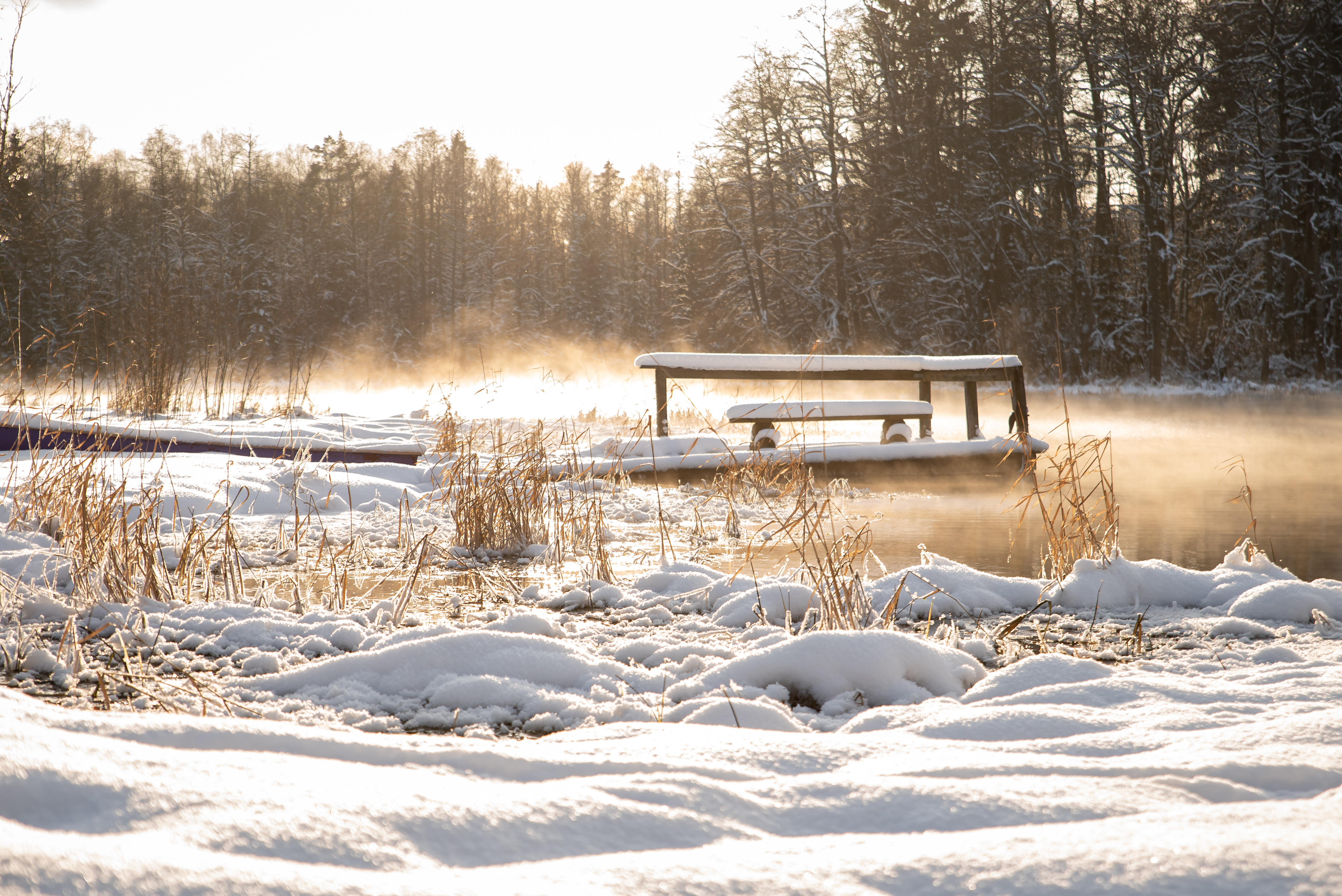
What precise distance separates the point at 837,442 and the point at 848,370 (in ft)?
3.40

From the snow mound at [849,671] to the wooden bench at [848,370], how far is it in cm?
442

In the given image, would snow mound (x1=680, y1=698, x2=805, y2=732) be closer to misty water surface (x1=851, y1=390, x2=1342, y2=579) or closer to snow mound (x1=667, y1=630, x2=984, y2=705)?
snow mound (x1=667, y1=630, x2=984, y2=705)

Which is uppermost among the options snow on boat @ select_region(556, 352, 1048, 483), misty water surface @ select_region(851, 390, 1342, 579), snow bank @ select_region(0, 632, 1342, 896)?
snow on boat @ select_region(556, 352, 1048, 483)

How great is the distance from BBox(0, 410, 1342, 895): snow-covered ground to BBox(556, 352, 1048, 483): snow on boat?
98.1 inches

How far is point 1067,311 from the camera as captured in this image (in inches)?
758

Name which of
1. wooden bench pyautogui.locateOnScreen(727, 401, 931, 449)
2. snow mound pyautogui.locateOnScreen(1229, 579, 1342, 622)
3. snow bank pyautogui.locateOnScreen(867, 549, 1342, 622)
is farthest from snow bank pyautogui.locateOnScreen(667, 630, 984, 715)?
wooden bench pyautogui.locateOnScreen(727, 401, 931, 449)

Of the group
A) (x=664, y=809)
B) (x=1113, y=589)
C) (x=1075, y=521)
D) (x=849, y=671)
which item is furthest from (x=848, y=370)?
(x=664, y=809)

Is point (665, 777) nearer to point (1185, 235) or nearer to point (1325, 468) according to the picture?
point (1325, 468)

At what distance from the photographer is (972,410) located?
8094 mm

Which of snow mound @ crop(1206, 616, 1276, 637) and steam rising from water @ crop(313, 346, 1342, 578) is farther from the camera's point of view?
steam rising from water @ crop(313, 346, 1342, 578)

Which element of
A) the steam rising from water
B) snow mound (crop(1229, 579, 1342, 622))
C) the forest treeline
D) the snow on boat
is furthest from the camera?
the forest treeline

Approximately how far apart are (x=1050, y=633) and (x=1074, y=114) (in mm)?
18928

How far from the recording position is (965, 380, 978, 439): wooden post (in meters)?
7.92

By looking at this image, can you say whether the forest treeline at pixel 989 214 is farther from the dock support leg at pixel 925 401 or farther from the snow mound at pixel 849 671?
the snow mound at pixel 849 671
